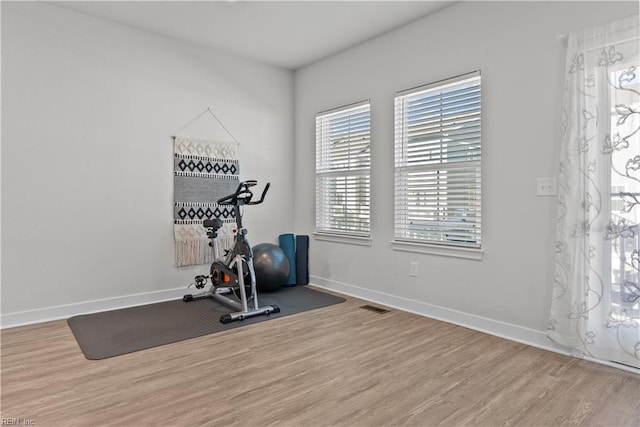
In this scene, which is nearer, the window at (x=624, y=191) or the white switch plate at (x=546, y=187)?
the window at (x=624, y=191)

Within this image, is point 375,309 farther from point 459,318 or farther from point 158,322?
point 158,322

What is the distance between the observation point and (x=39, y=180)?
3.31 metres

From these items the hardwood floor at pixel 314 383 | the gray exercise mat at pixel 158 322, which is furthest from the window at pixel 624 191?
the gray exercise mat at pixel 158 322

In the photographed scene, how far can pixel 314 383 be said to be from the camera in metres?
2.19

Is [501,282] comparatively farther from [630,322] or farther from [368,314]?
[368,314]

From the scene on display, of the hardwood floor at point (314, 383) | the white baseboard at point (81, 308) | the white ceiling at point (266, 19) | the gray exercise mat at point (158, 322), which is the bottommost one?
the hardwood floor at point (314, 383)

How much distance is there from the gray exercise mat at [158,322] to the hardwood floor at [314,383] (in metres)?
0.13

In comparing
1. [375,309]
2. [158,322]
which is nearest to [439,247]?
[375,309]

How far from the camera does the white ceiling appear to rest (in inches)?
131

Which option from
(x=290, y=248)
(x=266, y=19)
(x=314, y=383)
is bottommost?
(x=314, y=383)

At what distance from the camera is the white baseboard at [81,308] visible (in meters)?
3.21

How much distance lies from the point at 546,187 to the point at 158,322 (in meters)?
3.24

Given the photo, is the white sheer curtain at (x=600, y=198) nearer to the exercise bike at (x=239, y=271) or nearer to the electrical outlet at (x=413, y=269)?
the electrical outlet at (x=413, y=269)

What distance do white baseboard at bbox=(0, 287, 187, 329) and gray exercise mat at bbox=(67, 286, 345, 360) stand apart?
98 mm
